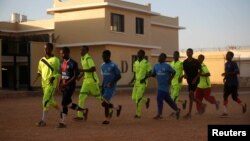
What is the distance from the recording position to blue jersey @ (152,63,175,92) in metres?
12.3

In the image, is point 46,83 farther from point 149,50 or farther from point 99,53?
point 149,50

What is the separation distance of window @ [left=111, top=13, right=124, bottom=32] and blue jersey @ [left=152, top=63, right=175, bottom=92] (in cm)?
1968

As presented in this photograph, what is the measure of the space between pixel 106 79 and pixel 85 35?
68.6ft

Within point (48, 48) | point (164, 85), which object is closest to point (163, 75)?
point (164, 85)

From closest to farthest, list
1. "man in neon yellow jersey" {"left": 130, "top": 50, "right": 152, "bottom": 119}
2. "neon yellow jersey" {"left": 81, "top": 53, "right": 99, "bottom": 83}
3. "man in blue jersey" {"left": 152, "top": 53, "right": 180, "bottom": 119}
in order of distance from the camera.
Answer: "neon yellow jersey" {"left": 81, "top": 53, "right": 99, "bottom": 83}
"man in blue jersey" {"left": 152, "top": 53, "right": 180, "bottom": 119}
"man in neon yellow jersey" {"left": 130, "top": 50, "right": 152, "bottom": 119}

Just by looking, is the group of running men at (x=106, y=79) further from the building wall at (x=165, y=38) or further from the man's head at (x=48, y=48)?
the building wall at (x=165, y=38)

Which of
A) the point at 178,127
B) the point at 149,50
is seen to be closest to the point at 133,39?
the point at 149,50

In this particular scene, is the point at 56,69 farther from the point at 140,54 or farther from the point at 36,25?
the point at 36,25

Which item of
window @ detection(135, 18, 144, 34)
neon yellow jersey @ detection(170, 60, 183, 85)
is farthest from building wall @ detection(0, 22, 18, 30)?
neon yellow jersey @ detection(170, 60, 183, 85)

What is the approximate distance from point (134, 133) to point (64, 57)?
2.71m

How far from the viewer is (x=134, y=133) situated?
30.9 feet

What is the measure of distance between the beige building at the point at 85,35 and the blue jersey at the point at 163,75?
18.7 metres

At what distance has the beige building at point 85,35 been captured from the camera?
3117 centimetres

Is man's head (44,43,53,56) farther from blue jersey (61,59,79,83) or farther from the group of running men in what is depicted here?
blue jersey (61,59,79,83)
